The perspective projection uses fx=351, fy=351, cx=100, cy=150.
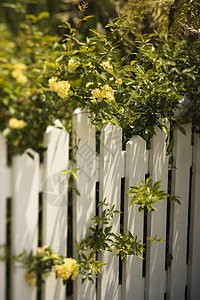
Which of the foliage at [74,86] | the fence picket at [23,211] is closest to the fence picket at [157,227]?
the foliage at [74,86]

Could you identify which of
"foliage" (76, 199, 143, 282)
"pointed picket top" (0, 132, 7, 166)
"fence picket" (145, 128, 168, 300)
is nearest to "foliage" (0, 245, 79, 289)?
"foliage" (76, 199, 143, 282)

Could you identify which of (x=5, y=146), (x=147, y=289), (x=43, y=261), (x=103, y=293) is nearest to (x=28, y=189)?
(x=5, y=146)

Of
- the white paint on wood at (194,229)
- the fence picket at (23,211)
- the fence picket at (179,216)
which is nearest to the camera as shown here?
the fence picket at (23,211)

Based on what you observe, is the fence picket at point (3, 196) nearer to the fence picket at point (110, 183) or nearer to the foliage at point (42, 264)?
the foliage at point (42, 264)

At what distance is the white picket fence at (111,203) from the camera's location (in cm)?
132

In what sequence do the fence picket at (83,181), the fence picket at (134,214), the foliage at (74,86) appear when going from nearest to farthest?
the foliage at (74,86)
the fence picket at (83,181)
the fence picket at (134,214)

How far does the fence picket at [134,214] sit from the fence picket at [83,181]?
0.25 meters

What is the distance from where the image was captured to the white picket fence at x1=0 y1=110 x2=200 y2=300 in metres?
1.32

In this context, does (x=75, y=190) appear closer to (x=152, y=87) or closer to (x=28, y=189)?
(x=28, y=189)

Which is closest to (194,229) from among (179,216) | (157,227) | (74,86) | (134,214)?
(179,216)

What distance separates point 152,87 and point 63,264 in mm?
977

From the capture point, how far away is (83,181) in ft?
5.23

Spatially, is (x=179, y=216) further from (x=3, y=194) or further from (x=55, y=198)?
(x=3, y=194)

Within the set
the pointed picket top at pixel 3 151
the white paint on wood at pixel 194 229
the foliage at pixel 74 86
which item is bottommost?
the white paint on wood at pixel 194 229
